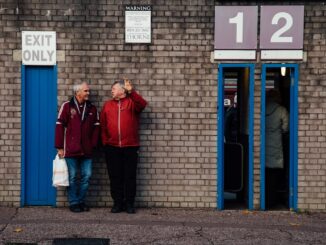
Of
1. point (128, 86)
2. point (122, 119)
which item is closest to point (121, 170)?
point (122, 119)

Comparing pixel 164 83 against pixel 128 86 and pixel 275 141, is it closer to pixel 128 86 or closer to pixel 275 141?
pixel 128 86

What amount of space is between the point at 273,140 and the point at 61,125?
3.05 m

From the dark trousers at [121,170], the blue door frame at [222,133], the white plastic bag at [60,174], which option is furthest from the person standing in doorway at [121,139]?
the blue door frame at [222,133]

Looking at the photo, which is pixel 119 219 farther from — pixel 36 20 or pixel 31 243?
pixel 36 20

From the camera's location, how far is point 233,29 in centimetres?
898

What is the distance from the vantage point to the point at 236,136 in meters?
10.0

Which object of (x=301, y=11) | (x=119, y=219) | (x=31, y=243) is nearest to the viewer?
(x=31, y=243)

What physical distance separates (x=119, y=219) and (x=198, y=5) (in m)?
3.14

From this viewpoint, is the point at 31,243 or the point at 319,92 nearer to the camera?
the point at 31,243

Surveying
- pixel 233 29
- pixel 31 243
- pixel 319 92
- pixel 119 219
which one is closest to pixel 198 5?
pixel 233 29

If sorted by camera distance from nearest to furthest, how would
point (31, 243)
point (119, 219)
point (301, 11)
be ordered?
point (31, 243)
point (119, 219)
point (301, 11)

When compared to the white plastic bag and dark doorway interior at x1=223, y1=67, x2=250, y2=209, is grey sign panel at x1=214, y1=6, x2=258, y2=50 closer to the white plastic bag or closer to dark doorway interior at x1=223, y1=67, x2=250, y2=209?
dark doorway interior at x1=223, y1=67, x2=250, y2=209

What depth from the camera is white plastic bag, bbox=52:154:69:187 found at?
8703 millimetres

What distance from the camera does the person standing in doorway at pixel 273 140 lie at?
369 inches
